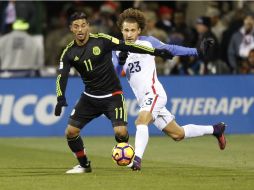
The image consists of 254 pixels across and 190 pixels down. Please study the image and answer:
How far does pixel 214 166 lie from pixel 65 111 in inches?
254

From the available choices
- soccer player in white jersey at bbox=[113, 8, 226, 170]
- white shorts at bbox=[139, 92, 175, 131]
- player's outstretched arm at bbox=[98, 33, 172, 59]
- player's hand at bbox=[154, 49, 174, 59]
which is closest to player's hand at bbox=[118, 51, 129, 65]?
soccer player in white jersey at bbox=[113, 8, 226, 170]

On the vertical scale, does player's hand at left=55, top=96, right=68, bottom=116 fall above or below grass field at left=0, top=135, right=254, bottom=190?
above

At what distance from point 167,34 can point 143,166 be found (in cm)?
925

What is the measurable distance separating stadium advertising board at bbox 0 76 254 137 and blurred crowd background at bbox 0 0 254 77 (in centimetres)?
82

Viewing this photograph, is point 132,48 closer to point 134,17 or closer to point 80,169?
point 134,17

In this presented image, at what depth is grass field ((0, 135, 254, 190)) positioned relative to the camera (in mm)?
10883

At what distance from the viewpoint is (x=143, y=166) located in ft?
43.8

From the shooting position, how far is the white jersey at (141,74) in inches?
506

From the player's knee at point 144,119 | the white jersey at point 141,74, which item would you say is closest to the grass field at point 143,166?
the player's knee at point 144,119

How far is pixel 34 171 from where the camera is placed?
41.6ft

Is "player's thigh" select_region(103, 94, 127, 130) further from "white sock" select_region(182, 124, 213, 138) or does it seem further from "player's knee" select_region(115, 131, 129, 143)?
"white sock" select_region(182, 124, 213, 138)

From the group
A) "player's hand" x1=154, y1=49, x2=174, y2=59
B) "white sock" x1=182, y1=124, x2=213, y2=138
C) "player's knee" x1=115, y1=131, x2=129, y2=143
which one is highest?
"player's hand" x1=154, y1=49, x2=174, y2=59

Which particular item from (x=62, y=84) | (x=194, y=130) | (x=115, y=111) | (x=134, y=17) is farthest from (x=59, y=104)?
(x=194, y=130)

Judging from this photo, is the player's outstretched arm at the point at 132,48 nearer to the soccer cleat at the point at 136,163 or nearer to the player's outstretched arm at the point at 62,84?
the player's outstretched arm at the point at 62,84
